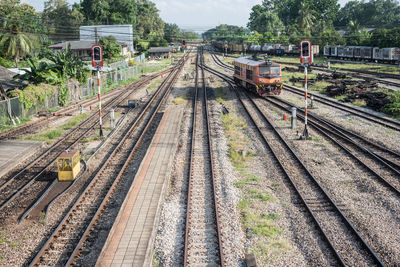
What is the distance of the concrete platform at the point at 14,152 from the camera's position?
53.9 ft

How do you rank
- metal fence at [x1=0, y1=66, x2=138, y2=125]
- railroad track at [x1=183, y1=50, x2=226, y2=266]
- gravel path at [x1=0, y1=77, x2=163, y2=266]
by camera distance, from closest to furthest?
railroad track at [x1=183, y1=50, x2=226, y2=266] → gravel path at [x1=0, y1=77, x2=163, y2=266] → metal fence at [x1=0, y1=66, x2=138, y2=125]

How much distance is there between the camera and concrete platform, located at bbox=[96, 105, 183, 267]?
9242mm

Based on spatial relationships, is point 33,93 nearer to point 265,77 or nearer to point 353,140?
point 265,77

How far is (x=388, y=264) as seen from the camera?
29.3 feet

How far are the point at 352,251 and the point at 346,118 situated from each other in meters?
16.5

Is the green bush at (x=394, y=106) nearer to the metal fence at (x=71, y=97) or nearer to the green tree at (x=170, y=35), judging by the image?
the metal fence at (x=71, y=97)

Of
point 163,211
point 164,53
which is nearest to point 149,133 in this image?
point 163,211

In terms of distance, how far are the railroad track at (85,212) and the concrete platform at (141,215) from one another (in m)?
0.83

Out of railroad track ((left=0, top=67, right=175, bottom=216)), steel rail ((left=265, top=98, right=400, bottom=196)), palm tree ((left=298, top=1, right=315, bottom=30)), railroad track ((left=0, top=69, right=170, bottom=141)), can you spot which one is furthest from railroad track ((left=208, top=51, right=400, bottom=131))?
palm tree ((left=298, top=1, right=315, bottom=30))

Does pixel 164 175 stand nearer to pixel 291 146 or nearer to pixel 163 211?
pixel 163 211

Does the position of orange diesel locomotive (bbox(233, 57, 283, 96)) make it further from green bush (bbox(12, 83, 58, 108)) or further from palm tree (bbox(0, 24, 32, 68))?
palm tree (bbox(0, 24, 32, 68))

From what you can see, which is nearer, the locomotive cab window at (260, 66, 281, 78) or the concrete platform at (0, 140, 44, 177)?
the concrete platform at (0, 140, 44, 177)

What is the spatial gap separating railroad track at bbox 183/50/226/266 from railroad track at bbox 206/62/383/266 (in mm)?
2971

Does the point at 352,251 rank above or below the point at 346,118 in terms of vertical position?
below
